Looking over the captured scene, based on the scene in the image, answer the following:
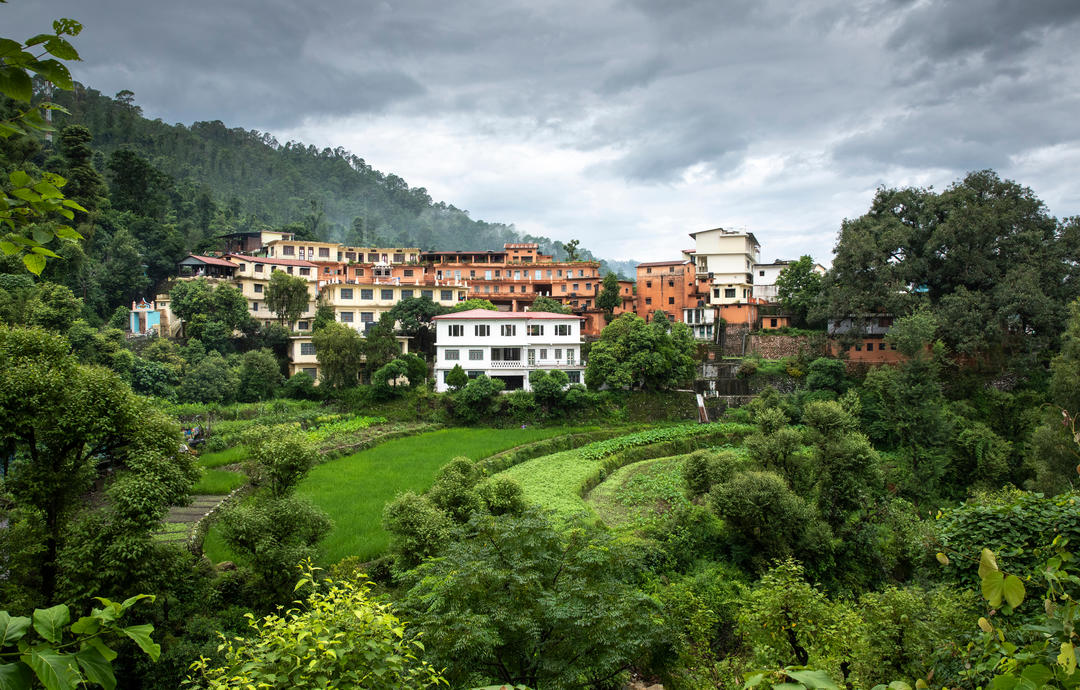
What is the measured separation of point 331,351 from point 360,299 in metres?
8.81

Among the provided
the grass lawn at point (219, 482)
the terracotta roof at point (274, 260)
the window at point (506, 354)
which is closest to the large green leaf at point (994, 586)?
the grass lawn at point (219, 482)

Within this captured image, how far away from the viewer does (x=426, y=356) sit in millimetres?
35250

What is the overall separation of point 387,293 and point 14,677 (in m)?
38.6

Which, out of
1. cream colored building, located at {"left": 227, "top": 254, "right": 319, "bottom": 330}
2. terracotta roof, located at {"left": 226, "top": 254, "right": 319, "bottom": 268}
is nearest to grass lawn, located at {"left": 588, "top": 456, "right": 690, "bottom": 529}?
cream colored building, located at {"left": 227, "top": 254, "right": 319, "bottom": 330}

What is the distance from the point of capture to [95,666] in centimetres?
171

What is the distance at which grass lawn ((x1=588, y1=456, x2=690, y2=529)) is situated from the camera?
54.9ft

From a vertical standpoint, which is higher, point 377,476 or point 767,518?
point 767,518

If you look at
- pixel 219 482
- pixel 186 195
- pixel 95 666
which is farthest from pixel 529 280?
pixel 95 666

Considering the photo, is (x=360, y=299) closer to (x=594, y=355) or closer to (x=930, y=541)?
(x=594, y=355)

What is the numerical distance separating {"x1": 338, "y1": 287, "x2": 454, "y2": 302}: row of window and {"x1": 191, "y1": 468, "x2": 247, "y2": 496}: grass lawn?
20.0 m

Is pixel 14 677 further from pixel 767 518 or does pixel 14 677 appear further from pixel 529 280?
pixel 529 280

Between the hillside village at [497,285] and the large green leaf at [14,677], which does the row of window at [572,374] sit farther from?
the large green leaf at [14,677]

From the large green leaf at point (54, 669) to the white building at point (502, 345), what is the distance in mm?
30602

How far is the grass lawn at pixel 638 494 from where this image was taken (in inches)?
659
